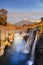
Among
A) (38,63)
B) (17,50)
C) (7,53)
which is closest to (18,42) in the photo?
(17,50)

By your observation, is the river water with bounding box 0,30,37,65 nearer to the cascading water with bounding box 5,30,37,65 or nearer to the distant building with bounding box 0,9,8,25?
the cascading water with bounding box 5,30,37,65

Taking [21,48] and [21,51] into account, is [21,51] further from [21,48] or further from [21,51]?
[21,48]

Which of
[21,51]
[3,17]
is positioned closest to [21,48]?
[21,51]

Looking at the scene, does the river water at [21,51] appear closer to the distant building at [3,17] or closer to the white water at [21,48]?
the white water at [21,48]

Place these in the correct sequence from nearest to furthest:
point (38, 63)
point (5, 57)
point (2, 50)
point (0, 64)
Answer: point (38, 63) → point (0, 64) → point (5, 57) → point (2, 50)

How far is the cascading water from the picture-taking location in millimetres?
6191

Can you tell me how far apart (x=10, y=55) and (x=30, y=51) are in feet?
2.25

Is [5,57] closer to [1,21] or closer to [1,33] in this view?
[1,33]

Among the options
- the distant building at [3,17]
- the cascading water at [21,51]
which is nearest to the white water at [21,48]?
the cascading water at [21,51]

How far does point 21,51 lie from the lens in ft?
24.6

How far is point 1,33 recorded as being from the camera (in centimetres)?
721

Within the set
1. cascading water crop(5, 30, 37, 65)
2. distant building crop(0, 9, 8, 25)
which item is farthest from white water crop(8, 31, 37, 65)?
distant building crop(0, 9, 8, 25)

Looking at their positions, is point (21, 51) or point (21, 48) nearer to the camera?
point (21, 51)

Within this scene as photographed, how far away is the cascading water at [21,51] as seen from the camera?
6191 millimetres
